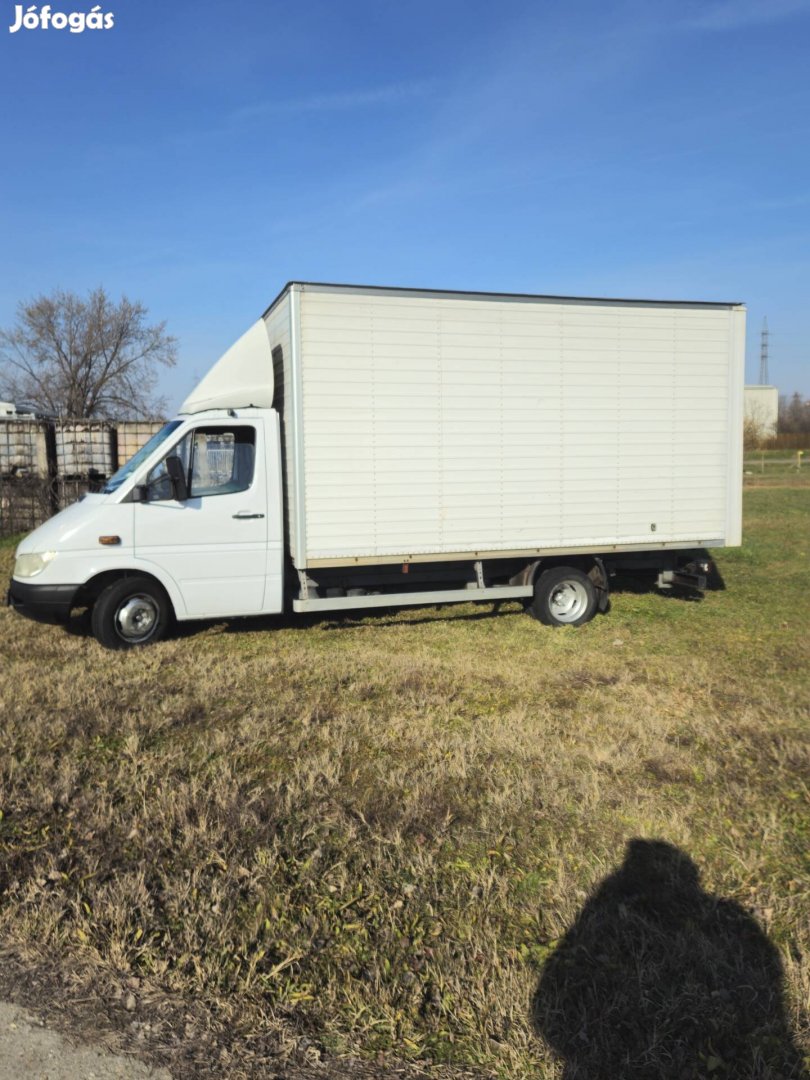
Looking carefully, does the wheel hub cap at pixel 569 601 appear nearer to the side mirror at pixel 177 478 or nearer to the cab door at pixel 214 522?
the cab door at pixel 214 522

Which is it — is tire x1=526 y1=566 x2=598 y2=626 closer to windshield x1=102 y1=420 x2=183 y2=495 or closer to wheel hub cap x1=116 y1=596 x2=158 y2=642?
wheel hub cap x1=116 y1=596 x2=158 y2=642

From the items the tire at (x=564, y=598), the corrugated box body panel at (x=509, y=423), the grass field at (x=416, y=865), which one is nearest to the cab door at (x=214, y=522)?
the corrugated box body panel at (x=509, y=423)

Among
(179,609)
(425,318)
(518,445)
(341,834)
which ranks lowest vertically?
(341,834)

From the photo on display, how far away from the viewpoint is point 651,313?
891 cm

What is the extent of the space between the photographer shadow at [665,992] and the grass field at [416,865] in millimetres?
10

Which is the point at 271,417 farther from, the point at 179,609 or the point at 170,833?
the point at 170,833

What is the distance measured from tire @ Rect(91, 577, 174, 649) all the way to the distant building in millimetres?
59777

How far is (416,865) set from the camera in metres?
3.96

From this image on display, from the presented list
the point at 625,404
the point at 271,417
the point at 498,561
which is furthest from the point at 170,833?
the point at 625,404

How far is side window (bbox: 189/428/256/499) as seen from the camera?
819 centimetres

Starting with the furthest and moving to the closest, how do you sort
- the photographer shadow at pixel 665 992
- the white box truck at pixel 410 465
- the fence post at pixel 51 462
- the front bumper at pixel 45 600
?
the fence post at pixel 51 462 < the white box truck at pixel 410 465 < the front bumper at pixel 45 600 < the photographer shadow at pixel 665 992

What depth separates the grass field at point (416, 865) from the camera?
9.71 ft

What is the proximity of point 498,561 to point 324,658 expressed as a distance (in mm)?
2306

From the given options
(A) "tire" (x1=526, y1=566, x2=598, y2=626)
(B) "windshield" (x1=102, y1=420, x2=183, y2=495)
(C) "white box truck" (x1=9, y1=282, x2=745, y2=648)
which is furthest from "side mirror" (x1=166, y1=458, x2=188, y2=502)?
(A) "tire" (x1=526, y1=566, x2=598, y2=626)
